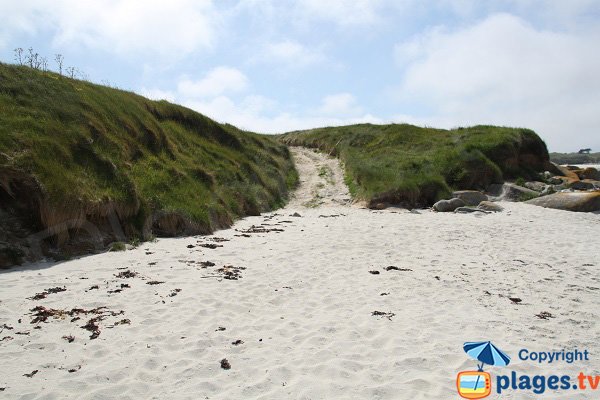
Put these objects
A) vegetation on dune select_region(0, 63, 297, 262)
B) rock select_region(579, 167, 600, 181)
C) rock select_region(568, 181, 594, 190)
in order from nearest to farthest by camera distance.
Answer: vegetation on dune select_region(0, 63, 297, 262) < rock select_region(568, 181, 594, 190) < rock select_region(579, 167, 600, 181)

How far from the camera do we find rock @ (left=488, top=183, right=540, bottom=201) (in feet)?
68.1

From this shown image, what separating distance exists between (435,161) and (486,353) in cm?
2025

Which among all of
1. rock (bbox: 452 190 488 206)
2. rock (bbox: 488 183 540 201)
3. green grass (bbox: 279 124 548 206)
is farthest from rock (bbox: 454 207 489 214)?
rock (bbox: 488 183 540 201)

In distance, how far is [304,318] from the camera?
653cm

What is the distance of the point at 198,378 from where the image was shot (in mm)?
4719

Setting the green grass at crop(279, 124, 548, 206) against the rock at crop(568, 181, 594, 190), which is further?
the rock at crop(568, 181, 594, 190)

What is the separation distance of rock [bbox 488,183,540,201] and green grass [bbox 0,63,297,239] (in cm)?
1178

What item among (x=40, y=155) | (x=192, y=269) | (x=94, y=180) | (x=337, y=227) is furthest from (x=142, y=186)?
(x=337, y=227)

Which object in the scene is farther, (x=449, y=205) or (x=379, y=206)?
(x=379, y=206)

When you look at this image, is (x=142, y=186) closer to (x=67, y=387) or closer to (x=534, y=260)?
(x=67, y=387)

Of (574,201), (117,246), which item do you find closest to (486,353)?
(117,246)

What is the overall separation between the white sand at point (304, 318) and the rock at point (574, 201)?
5865mm

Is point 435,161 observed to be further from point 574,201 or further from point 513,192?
point 574,201

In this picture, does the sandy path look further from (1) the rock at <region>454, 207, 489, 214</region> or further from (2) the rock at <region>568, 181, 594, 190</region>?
(2) the rock at <region>568, 181, 594, 190</region>
